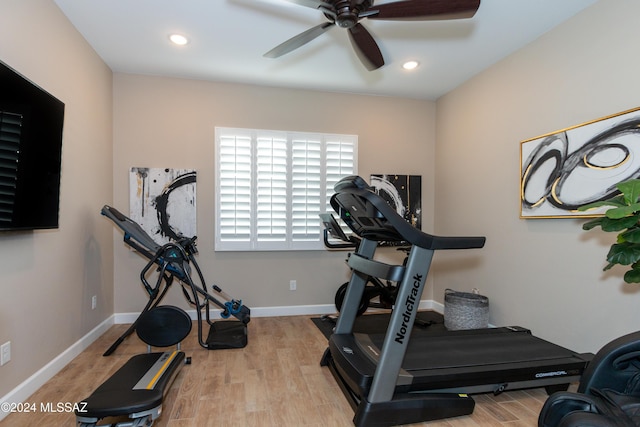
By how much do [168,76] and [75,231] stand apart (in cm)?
198

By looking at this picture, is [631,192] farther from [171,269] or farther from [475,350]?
[171,269]

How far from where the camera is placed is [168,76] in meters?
3.71

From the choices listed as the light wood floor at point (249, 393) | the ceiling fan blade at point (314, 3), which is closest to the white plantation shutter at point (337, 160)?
the light wood floor at point (249, 393)

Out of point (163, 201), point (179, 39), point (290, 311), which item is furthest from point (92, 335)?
point (179, 39)

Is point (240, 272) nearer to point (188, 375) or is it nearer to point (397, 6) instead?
point (188, 375)

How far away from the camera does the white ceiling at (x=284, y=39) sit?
8.25 ft

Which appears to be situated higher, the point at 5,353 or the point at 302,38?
the point at 302,38

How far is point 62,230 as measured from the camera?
2.57 metres

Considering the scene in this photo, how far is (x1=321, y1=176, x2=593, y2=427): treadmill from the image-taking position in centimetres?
186

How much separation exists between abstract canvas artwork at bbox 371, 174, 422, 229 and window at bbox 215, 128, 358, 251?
0.44 m

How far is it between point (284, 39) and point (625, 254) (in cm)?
289

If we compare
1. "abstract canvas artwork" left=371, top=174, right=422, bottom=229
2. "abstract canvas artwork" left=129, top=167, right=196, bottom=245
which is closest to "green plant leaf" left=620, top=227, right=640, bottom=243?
"abstract canvas artwork" left=371, top=174, right=422, bottom=229

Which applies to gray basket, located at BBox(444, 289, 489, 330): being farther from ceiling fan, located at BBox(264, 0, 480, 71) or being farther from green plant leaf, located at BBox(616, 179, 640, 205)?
ceiling fan, located at BBox(264, 0, 480, 71)

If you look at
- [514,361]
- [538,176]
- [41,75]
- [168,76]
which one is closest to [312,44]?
[168,76]
